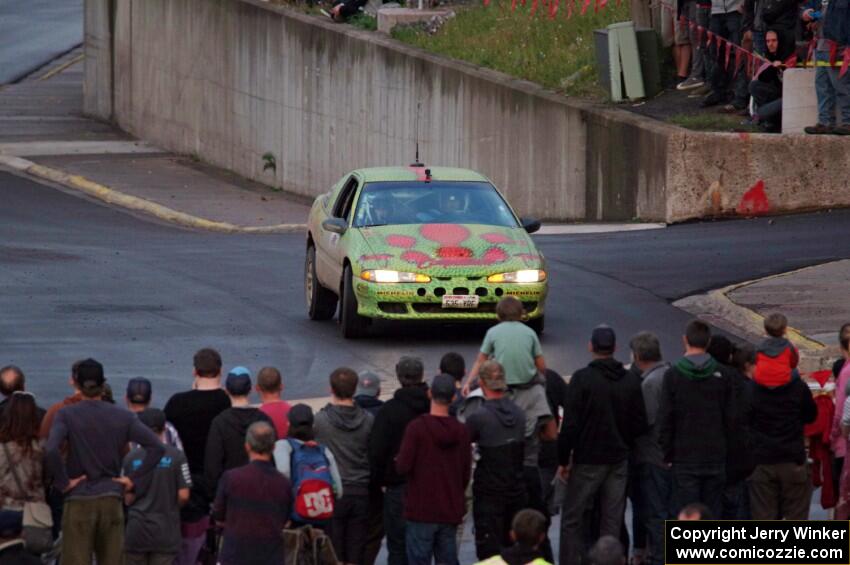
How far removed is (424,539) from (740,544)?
188cm

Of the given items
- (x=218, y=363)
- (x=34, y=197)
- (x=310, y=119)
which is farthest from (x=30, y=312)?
(x=310, y=119)

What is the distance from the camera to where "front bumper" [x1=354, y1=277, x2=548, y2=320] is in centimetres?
1770

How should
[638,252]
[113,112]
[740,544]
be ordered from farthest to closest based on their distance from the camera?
1. [113,112]
2. [638,252]
3. [740,544]

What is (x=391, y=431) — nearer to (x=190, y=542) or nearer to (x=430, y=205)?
(x=190, y=542)

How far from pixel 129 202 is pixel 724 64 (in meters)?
11.0

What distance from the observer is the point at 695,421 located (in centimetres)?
1134

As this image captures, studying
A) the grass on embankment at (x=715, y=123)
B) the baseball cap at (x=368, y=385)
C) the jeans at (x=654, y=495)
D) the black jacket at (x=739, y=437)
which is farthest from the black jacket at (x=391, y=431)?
the grass on embankment at (x=715, y=123)

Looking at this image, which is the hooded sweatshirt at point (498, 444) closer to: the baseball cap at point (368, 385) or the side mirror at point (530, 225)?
the baseball cap at point (368, 385)

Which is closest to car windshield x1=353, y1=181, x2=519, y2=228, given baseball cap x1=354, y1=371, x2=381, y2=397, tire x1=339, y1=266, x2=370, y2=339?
tire x1=339, y1=266, x2=370, y2=339

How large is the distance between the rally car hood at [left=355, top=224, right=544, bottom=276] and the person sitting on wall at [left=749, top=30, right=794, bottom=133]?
859 cm

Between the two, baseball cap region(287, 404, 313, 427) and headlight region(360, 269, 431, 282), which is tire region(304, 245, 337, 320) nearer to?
headlight region(360, 269, 431, 282)

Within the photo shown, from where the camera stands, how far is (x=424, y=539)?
10.9 meters

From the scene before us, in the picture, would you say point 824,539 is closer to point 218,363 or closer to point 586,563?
point 586,563

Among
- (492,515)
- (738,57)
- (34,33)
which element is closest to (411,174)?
(492,515)
